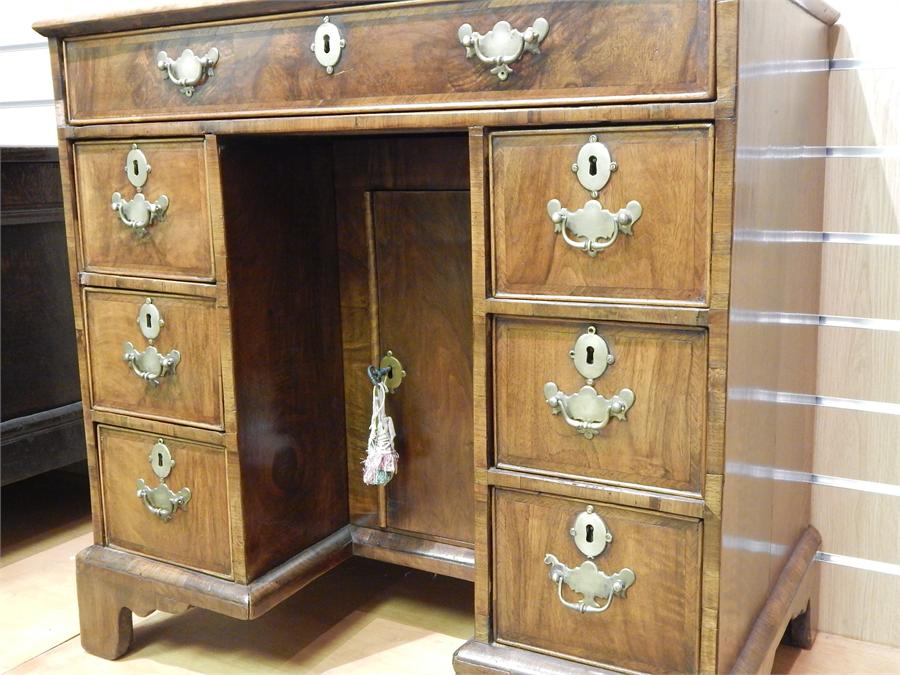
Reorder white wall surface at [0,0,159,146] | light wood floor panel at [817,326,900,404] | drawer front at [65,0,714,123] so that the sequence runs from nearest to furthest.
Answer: drawer front at [65,0,714,123] → light wood floor panel at [817,326,900,404] → white wall surface at [0,0,159,146]

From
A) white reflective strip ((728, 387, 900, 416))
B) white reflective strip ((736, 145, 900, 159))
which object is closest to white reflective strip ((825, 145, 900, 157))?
white reflective strip ((736, 145, 900, 159))

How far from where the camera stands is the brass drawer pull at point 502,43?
1.05m

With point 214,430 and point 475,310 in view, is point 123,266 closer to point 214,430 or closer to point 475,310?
point 214,430

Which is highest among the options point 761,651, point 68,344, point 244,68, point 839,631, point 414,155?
point 244,68

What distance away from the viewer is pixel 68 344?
6.82 ft

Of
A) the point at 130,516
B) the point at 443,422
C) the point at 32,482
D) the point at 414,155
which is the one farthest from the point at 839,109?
the point at 32,482

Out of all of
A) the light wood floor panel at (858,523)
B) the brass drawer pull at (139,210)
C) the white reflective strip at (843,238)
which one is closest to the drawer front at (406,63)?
the brass drawer pull at (139,210)

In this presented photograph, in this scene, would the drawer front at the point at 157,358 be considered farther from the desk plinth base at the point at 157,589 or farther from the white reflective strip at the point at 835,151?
the white reflective strip at the point at 835,151

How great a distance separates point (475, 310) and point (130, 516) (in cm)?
69

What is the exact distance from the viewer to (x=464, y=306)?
1472mm

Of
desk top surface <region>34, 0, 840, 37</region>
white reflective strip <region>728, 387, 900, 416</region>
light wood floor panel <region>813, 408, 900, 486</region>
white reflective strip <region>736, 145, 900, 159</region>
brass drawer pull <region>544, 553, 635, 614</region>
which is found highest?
desk top surface <region>34, 0, 840, 37</region>

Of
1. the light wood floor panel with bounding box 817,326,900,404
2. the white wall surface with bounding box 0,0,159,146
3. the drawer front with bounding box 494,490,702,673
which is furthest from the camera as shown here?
the white wall surface with bounding box 0,0,159,146

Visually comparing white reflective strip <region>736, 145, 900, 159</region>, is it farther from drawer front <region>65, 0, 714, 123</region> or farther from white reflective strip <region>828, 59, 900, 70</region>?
drawer front <region>65, 0, 714, 123</region>

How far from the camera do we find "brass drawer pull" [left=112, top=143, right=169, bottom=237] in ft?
4.45
